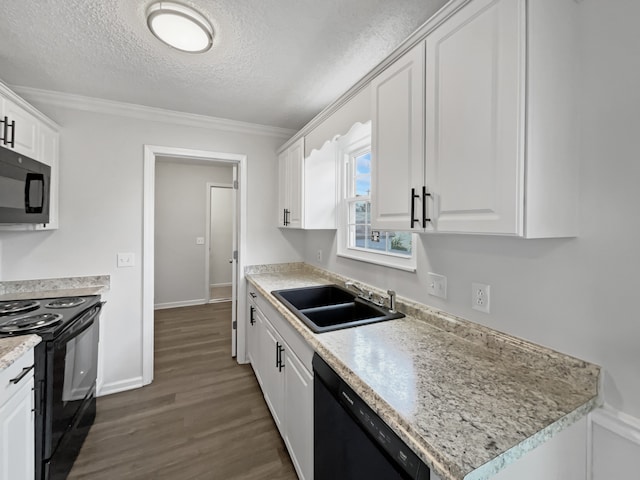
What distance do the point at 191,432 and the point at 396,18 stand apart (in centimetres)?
283

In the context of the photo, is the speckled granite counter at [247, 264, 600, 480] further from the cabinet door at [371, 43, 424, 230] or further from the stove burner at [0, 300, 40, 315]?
the stove burner at [0, 300, 40, 315]

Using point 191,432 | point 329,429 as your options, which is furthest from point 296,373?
point 191,432

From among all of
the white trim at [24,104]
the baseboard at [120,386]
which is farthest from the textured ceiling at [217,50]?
the baseboard at [120,386]

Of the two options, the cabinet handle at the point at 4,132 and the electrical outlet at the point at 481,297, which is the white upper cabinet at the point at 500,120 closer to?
the electrical outlet at the point at 481,297

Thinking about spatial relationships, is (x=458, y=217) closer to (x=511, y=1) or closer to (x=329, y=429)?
(x=511, y=1)

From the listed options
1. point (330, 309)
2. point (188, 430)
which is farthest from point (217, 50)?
point (188, 430)

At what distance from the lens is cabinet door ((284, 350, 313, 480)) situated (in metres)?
→ 1.36

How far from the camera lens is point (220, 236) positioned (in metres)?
5.41

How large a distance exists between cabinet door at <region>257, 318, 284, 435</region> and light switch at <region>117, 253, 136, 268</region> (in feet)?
4.16

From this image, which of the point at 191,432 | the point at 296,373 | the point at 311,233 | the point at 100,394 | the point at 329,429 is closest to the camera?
the point at 329,429

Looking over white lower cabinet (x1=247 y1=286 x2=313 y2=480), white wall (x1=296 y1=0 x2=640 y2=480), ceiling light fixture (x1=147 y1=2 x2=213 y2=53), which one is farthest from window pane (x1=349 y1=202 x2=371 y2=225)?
ceiling light fixture (x1=147 y1=2 x2=213 y2=53)

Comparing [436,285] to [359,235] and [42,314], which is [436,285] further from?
[42,314]

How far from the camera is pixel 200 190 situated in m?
4.94

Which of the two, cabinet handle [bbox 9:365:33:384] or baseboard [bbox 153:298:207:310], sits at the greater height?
cabinet handle [bbox 9:365:33:384]
